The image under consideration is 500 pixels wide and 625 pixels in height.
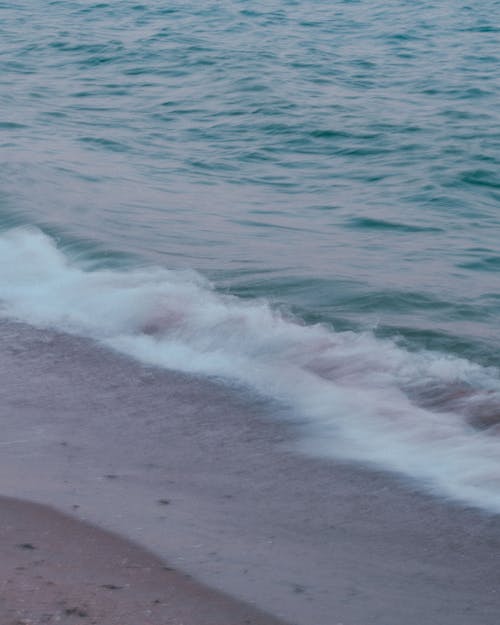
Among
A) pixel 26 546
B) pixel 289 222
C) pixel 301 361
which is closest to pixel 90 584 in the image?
pixel 26 546

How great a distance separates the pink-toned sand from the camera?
257 centimetres

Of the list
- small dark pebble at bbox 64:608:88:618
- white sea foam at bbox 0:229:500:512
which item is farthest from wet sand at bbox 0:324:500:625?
white sea foam at bbox 0:229:500:512

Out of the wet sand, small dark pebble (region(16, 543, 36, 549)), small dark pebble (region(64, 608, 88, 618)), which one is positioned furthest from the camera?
small dark pebble (region(16, 543, 36, 549))

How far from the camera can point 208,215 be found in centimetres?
720

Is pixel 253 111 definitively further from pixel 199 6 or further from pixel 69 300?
pixel 199 6

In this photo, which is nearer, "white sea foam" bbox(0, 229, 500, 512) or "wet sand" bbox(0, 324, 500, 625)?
"wet sand" bbox(0, 324, 500, 625)

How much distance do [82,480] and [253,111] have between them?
8006 mm

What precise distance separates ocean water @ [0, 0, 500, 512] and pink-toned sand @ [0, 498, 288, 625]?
1.00m

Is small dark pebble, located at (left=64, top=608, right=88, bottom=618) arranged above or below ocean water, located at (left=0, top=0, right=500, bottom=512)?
above

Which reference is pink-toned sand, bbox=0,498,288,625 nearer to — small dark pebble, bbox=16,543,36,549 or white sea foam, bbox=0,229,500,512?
small dark pebble, bbox=16,543,36,549

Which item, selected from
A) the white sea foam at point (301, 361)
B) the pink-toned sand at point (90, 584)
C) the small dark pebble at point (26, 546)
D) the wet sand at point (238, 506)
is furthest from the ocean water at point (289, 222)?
the small dark pebble at point (26, 546)

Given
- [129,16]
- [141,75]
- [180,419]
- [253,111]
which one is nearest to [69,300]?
[180,419]

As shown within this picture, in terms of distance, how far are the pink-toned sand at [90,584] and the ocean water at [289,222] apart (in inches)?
39.5

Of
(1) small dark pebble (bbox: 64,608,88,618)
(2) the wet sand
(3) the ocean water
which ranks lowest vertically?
(3) the ocean water
